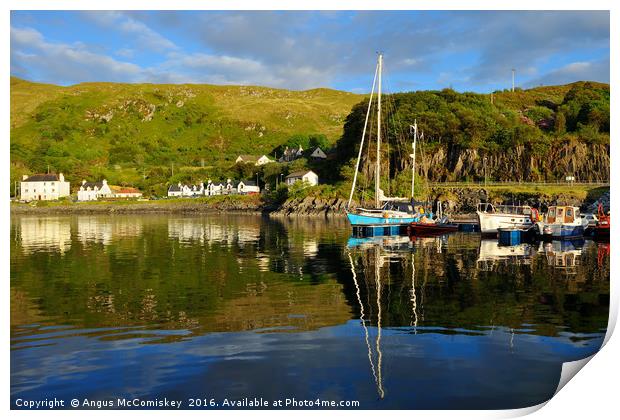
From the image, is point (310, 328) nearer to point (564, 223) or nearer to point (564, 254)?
point (564, 254)

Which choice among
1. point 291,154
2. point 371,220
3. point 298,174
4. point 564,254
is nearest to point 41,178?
point 298,174

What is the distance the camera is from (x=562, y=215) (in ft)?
131

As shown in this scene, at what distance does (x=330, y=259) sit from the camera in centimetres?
2834

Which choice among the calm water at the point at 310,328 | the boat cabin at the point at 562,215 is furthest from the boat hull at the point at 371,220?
the calm water at the point at 310,328

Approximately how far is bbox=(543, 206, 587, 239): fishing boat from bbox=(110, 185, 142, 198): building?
10623 cm

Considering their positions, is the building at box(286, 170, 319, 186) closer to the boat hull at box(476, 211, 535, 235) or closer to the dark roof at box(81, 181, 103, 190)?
the dark roof at box(81, 181, 103, 190)

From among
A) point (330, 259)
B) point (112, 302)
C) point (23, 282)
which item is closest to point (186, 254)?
point (330, 259)

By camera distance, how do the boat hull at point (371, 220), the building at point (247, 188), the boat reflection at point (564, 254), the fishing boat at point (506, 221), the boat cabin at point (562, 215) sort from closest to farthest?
the boat reflection at point (564, 254) < the boat cabin at point (562, 215) < the fishing boat at point (506, 221) < the boat hull at point (371, 220) < the building at point (247, 188)

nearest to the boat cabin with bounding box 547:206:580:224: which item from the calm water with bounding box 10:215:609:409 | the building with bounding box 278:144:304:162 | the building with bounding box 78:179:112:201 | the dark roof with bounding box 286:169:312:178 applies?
the calm water with bounding box 10:215:609:409

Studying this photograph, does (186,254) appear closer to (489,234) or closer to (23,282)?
(23,282)

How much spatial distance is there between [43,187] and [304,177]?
5986cm

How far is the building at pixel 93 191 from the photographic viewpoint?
129m

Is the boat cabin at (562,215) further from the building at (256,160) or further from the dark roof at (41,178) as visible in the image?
the dark roof at (41,178)

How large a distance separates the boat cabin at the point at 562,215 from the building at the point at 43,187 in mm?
109219
